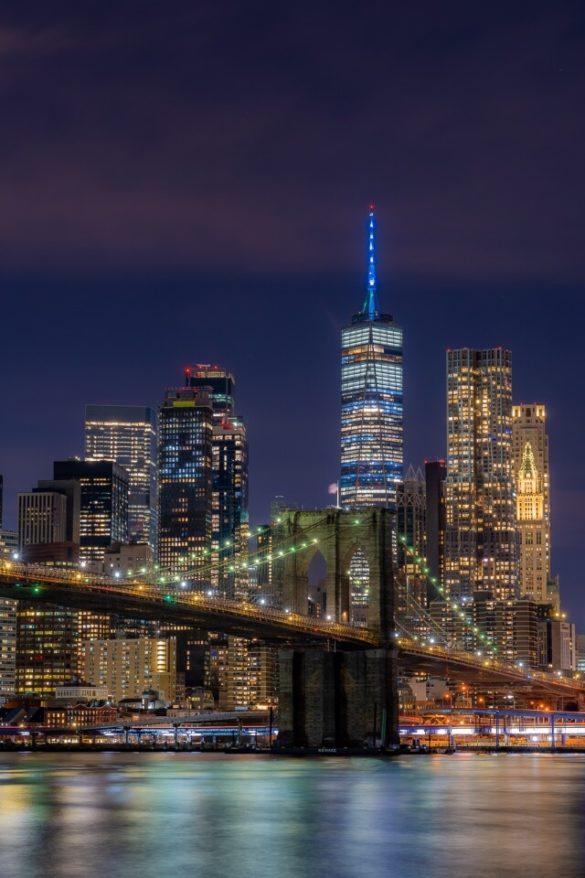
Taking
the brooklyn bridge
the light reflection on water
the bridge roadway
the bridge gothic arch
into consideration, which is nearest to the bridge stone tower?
the brooklyn bridge

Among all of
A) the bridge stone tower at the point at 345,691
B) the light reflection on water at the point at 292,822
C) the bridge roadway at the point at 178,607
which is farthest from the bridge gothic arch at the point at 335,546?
the light reflection on water at the point at 292,822

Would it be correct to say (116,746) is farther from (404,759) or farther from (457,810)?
(457,810)

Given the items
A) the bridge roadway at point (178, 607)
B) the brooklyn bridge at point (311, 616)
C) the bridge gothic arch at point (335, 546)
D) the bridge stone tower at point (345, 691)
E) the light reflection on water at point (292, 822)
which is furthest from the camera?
the bridge gothic arch at point (335, 546)

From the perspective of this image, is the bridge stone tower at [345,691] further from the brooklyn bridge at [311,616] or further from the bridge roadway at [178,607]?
the bridge roadway at [178,607]

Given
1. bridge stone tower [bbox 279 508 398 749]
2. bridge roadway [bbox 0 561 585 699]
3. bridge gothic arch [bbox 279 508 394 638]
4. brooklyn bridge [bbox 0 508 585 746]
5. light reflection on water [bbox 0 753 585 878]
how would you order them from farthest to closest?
bridge gothic arch [bbox 279 508 394 638], bridge stone tower [bbox 279 508 398 749], brooklyn bridge [bbox 0 508 585 746], bridge roadway [bbox 0 561 585 699], light reflection on water [bbox 0 753 585 878]

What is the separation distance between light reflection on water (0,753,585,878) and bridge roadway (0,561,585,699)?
35.3 feet

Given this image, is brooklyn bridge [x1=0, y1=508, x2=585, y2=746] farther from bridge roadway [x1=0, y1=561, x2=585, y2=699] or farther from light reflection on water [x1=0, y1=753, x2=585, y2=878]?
light reflection on water [x1=0, y1=753, x2=585, y2=878]

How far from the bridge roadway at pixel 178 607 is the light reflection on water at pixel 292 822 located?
35.3ft

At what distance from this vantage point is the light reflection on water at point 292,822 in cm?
4038

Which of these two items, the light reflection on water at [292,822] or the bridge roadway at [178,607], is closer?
the light reflection on water at [292,822]

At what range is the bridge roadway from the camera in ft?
286

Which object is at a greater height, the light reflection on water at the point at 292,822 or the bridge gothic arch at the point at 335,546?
the bridge gothic arch at the point at 335,546

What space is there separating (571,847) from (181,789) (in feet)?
83.0

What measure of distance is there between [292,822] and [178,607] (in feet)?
142
